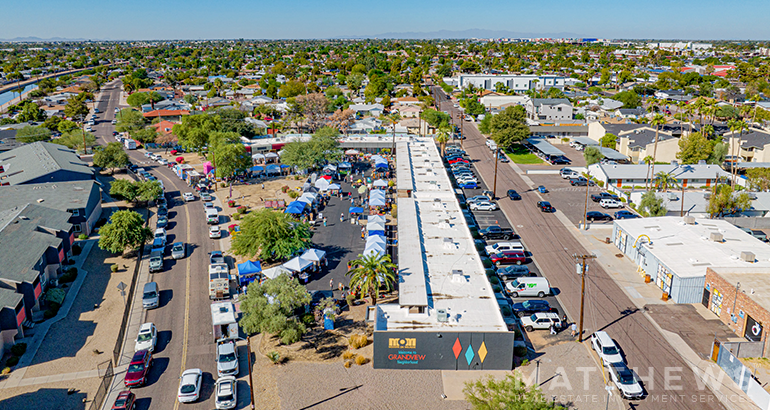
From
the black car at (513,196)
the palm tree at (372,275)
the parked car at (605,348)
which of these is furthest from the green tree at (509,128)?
the parked car at (605,348)

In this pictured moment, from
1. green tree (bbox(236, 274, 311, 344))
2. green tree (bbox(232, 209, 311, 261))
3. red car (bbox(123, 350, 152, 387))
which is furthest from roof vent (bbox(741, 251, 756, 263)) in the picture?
red car (bbox(123, 350, 152, 387))

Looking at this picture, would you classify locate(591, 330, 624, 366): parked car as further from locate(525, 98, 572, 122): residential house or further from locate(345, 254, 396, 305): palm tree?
locate(525, 98, 572, 122): residential house

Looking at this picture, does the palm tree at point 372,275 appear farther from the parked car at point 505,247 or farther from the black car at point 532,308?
the parked car at point 505,247

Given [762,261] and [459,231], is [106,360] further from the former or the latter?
[762,261]

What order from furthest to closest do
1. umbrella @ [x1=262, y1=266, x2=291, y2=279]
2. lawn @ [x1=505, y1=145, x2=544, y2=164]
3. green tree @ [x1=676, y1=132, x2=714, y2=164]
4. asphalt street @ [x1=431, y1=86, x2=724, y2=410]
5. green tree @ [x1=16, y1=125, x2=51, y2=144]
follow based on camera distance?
green tree @ [x1=16, y1=125, x2=51, y2=144] → lawn @ [x1=505, y1=145, x2=544, y2=164] → green tree @ [x1=676, y1=132, x2=714, y2=164] → umbrella @ [x1=262, y1=266, x2=291, y2=279] → asphalt street @ [x1=431, y1=86, x2=724, y2=410]

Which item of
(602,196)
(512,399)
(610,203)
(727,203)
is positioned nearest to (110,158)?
(602,196)

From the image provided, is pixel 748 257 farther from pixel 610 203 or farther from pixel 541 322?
pixel 610 203
